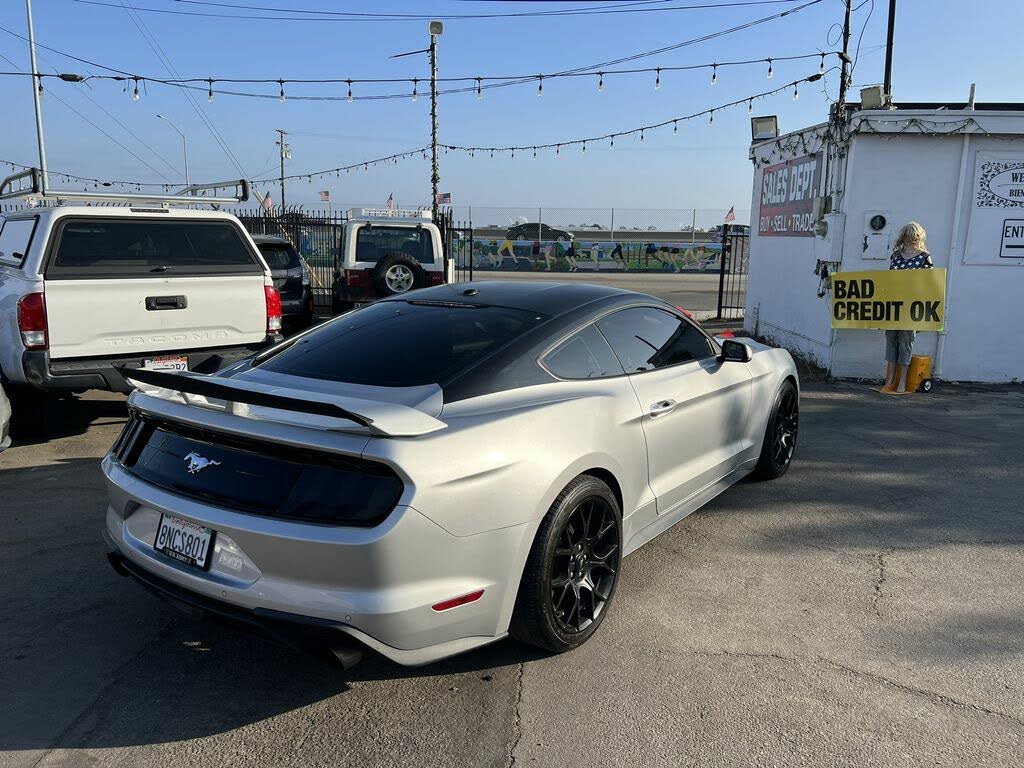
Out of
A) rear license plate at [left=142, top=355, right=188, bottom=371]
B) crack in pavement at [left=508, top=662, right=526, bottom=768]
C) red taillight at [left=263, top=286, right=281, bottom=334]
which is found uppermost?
red taillight at [left=263, top=286, right=281, bottom=334]

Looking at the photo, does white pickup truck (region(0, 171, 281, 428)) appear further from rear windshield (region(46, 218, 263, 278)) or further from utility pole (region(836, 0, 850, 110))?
Result: utility pole (region(836, 0, 850, 110))

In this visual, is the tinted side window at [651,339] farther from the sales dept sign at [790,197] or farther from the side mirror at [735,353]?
the sales dept sign at [790,197]

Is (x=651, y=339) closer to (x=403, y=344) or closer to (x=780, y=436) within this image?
(x=403, y=344)

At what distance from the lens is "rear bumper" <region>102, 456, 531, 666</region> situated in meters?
2.58

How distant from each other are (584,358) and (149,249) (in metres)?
4.61

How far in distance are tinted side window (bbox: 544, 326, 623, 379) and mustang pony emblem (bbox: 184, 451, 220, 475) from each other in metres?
1.43

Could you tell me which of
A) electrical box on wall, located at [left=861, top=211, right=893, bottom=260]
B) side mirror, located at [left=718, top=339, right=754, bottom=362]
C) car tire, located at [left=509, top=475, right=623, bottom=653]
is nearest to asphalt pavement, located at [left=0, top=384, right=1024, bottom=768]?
car tire, located at [left=509, top=475, right=623, bottom=653]

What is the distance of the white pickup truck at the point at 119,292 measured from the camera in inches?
234

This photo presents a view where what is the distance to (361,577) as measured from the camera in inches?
102

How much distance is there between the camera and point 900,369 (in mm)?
8945

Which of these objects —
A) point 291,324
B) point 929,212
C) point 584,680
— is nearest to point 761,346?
point 584,680

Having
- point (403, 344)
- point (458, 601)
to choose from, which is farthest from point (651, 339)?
point (458, 601)

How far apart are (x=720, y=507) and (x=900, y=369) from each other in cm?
493

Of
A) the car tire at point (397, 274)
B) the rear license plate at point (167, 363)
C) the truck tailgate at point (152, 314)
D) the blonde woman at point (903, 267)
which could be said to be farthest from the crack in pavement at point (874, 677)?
the car tire at point (397, 274)
